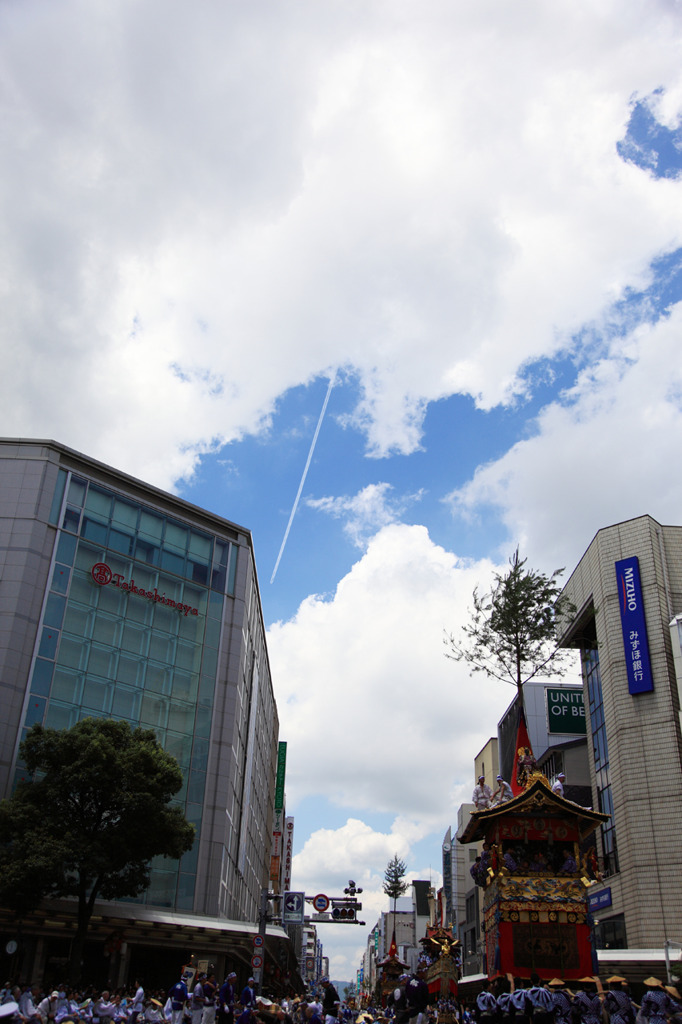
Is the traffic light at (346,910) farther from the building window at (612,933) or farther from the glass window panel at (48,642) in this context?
the glass window panel at (48,642)

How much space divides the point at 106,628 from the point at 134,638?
175cm

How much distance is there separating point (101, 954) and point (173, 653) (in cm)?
1436

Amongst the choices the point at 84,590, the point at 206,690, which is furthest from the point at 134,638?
the point at 206,690

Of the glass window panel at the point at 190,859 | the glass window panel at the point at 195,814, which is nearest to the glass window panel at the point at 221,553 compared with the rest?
the glass window panel at the point at 195,814

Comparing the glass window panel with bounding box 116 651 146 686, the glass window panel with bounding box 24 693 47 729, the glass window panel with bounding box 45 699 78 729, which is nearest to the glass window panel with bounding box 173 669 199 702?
the glass window panel with bounding box 116 651 146 686

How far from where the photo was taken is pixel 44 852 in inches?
1134

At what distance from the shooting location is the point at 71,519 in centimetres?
4041

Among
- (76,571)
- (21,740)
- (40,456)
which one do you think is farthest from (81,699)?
(40,456)

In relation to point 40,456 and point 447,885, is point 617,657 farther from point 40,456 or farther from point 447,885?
point 447,885

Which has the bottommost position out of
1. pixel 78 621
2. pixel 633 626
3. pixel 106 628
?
pixel 78 621

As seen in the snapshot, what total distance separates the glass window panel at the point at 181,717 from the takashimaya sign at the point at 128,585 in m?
5.13

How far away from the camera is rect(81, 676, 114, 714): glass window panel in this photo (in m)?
38.1

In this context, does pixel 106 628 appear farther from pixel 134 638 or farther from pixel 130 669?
pixel 130 669

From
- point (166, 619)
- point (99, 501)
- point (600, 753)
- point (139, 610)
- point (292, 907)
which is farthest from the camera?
point (600, 753)
